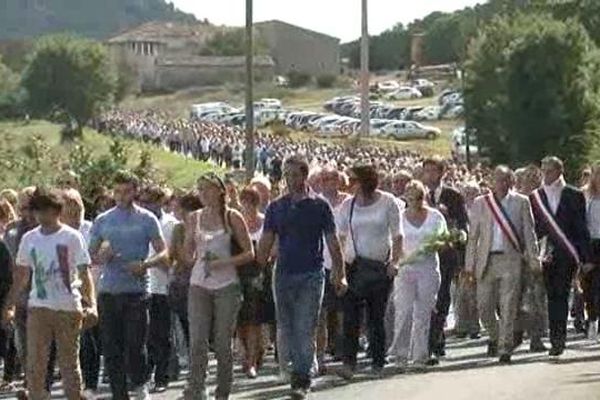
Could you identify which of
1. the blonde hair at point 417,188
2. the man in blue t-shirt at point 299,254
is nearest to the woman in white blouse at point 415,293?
the blonde hair at point 417,188

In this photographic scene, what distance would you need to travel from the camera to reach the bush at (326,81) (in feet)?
538

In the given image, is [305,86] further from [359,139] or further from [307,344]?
[307,344]

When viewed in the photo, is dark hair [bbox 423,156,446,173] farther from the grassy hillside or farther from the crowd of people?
the grassy hillside

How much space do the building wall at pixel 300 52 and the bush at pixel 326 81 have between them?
20.8 m

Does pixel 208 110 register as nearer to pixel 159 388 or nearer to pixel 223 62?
pixel 223 62

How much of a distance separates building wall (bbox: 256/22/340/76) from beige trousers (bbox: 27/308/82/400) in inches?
6949

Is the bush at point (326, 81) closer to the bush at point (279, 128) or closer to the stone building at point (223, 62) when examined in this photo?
the stone building at point (223, 62)

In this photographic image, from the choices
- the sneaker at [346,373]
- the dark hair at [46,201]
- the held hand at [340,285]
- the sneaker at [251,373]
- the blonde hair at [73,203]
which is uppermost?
the dark hair at [46,201]

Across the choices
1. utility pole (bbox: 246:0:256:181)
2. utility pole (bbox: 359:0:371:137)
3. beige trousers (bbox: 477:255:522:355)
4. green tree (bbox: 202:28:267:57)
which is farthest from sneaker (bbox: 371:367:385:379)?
green tree (bbox: 202:28:267:57)

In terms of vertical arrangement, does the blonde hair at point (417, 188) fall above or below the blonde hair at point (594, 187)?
above

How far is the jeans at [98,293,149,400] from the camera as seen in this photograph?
15.4 m

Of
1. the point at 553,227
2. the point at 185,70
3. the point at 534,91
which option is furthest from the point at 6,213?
the point at 185,70

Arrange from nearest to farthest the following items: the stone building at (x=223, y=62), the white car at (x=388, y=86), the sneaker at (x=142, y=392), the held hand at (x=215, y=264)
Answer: the held hand at (x=215, y=264) < the sneaker at (x=142, y=392) < the white car at (x=388, y=86) < the stone building at (x=223, y=62)

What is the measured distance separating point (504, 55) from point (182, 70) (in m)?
104
